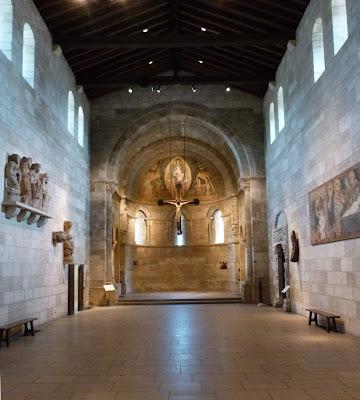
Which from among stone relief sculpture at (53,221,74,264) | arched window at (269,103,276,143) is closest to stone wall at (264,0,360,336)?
arched window at (269,103,276,143)

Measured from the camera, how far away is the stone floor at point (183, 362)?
19.2 ft

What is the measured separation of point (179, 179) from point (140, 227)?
3.82m

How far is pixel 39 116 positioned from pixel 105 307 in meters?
8.70

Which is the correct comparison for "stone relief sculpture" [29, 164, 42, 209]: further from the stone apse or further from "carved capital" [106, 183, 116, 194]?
"carved capital" [106, 183, 116, 194]

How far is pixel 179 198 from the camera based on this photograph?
84.3ft

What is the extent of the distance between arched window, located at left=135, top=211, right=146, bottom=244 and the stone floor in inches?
560

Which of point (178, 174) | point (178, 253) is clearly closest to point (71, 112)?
point (178, 174)

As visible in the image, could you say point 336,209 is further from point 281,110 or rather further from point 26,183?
point 26,183

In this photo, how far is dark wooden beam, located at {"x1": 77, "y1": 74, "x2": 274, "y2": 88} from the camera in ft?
58.2

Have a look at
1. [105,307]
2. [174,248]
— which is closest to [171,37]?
[105,307]

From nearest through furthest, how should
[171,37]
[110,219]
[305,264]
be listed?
[305,264] < [171,37] < [110,219]

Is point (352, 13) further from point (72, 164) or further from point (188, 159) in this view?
point (188, 159)

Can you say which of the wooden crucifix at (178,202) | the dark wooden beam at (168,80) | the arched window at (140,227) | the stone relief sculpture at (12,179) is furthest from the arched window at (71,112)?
the arched window at (140,227)

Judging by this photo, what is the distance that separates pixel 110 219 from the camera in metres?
19.9
